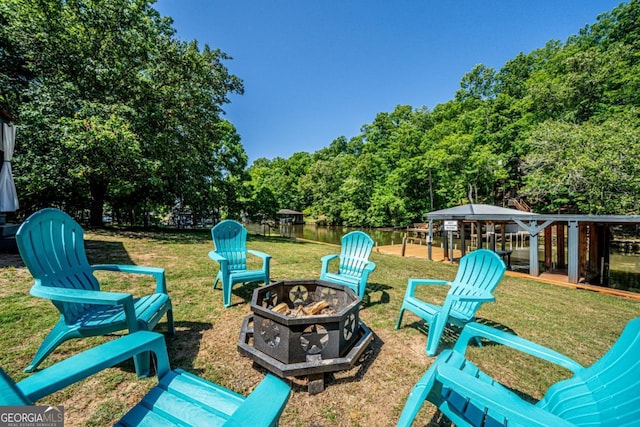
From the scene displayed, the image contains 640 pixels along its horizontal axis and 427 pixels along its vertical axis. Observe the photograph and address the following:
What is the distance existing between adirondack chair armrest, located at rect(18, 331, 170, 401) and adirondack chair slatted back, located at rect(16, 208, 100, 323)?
3.53 feet

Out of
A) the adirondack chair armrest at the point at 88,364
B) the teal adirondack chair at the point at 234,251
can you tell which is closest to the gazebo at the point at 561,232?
the teal adirondack chair at the point at 234,251

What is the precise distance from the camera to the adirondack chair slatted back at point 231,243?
3809 millimetres

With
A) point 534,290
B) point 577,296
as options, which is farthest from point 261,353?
point 577,296

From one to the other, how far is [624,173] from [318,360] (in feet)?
50.6

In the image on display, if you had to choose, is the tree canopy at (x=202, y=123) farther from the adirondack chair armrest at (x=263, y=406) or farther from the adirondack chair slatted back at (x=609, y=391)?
the adirondack chair slatted back at (x=609, y=391)

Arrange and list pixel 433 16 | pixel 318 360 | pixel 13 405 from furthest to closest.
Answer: pixel 433 16
pixel 318 360
pixel 13 405

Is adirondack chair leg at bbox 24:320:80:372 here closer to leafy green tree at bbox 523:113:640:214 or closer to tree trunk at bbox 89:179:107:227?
tree trunk at bbox 89:179:107:227

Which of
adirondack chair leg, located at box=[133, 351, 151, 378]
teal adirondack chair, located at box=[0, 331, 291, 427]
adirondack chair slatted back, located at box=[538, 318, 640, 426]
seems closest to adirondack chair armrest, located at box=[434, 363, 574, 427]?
adirondack chair slatted back, located at box=[538, 318, 640, 426]

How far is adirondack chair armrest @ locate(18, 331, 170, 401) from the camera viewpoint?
0.90 meters

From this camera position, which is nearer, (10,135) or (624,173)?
(10,135)

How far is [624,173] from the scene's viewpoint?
10.6 meters

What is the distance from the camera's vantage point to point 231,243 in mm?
3930

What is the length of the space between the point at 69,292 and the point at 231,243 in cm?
219

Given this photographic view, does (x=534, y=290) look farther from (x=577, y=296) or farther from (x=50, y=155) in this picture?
(x=50, y=155)
